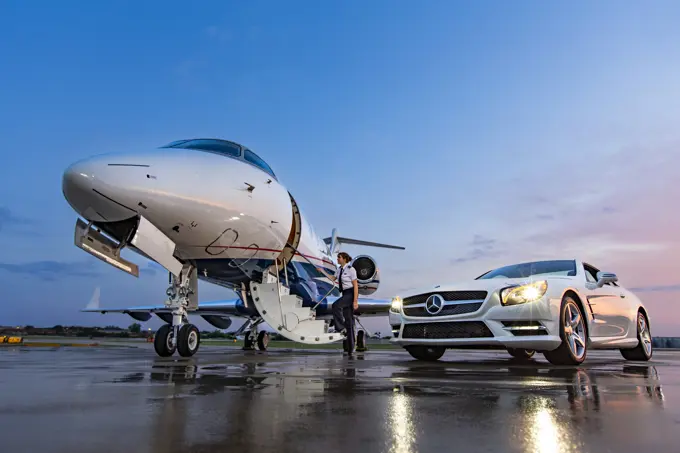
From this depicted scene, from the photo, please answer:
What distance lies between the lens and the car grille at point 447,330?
6004 millimetres

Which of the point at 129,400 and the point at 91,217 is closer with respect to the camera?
the point at 129,400

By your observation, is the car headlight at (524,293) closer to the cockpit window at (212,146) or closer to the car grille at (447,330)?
the car grille at (447,330)

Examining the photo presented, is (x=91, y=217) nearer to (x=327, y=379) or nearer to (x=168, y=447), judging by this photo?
(x=327, y=379)

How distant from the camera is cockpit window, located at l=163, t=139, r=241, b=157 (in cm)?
865

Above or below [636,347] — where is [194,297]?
above

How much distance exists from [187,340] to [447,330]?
405 centimetres

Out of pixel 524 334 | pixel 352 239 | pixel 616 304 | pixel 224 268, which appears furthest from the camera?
pixel 352 239

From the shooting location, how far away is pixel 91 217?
7375mm

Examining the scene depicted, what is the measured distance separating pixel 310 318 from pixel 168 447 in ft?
29.2

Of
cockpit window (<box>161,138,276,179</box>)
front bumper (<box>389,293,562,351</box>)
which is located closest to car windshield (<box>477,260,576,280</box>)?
front bumper (<box>389,293,562,351</box>)

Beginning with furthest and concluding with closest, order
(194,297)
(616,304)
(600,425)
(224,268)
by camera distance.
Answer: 1. (224,268)
2. (194,297)
3. (616,304)
4. (600,425)

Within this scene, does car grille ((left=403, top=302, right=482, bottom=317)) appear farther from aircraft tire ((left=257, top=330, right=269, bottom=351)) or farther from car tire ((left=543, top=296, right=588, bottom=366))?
aircraft tire ((left=257, top=330, right=269, bottom=351))

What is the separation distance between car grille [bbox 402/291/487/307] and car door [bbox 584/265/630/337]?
5.34 ft

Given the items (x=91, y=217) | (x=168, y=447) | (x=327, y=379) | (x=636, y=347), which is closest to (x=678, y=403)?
(x=327, y=379)
